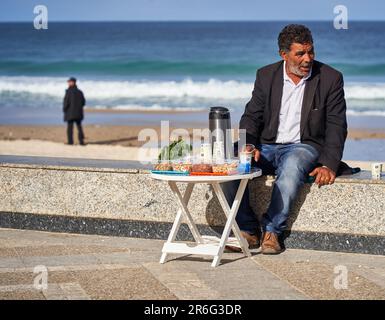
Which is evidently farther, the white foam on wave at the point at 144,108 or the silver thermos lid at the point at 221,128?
the white foam on wave at the point at 144,108

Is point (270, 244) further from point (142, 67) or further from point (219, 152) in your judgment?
point (142, 67)

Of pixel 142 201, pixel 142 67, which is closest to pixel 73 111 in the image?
pixel 142 201

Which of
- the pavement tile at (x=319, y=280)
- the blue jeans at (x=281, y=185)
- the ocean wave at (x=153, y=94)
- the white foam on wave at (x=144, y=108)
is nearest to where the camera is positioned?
the pavement tile at (x=319, y=280)

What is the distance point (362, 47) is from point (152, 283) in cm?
4104

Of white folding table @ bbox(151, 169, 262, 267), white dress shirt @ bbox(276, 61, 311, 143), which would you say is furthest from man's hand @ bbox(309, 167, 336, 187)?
white folding table @ bbox(151, 169, 262, 267)

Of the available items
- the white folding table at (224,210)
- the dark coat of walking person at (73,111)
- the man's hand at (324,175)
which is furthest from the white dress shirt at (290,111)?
the dark coat of walking person at (73,111)

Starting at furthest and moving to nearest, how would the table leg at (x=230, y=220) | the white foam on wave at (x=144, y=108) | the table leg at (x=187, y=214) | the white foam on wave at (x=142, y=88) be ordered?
the white foam on wave at (x=142, y=88), the white foam on wave at (x=144, y=108), the table leg at (x=187, y=214), the table leg at (x=230, y=220)

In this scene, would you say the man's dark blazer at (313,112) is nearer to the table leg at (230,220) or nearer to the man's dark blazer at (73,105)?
the table leg at (230,220)

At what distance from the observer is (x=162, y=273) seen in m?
6.27

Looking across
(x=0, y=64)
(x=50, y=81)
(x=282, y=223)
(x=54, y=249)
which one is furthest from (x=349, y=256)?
(x=0, y=64)

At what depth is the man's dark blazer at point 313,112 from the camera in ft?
22.7

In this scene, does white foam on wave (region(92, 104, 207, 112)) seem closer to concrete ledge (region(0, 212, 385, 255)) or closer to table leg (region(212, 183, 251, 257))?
concrete ledge (region(0, 212, 385, 255))

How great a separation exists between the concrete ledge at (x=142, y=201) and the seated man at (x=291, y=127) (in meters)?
0.18
